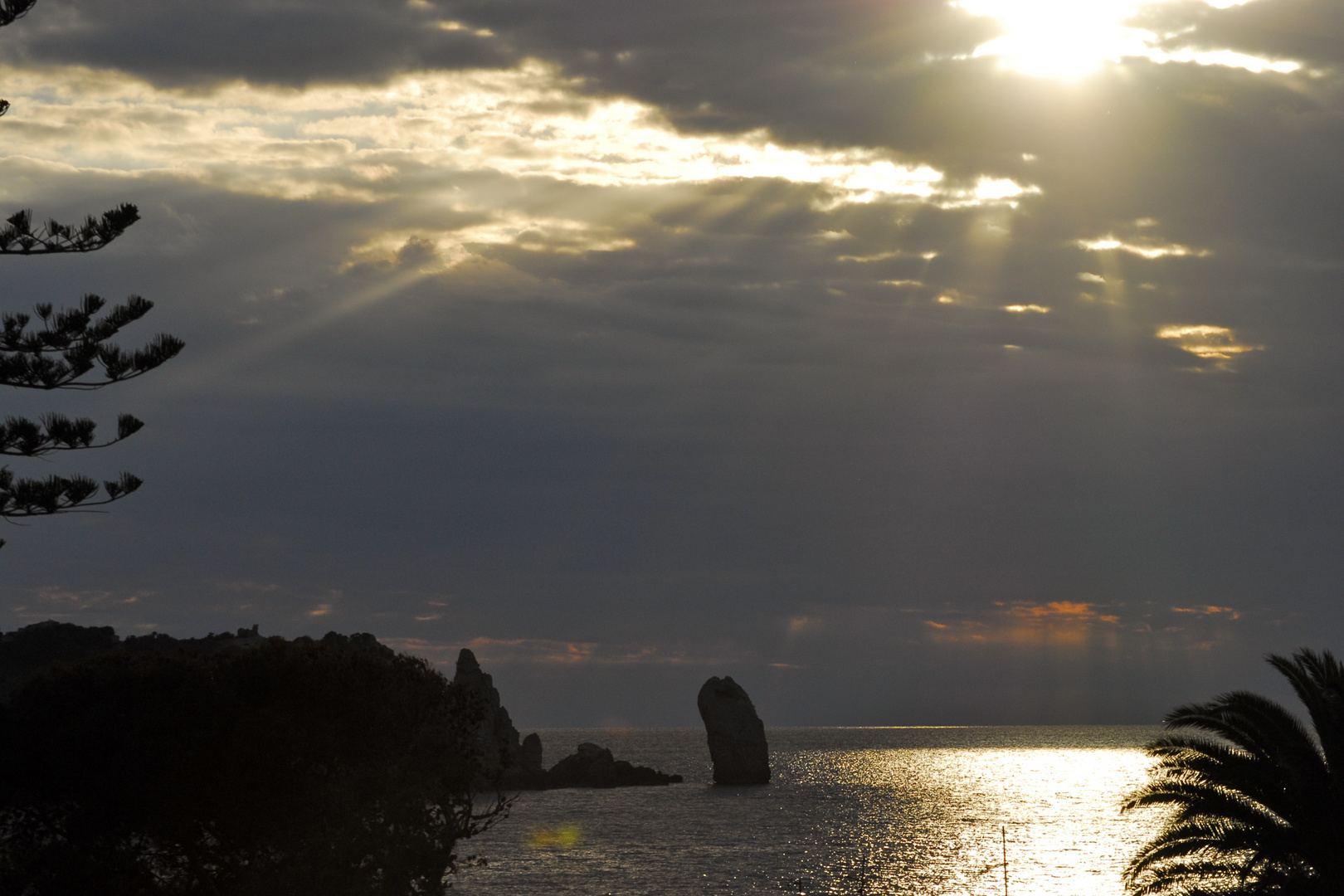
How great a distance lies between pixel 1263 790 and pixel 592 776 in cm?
14733

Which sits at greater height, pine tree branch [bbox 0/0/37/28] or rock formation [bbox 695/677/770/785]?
pine tree branch [bbox 0/0/37/28]

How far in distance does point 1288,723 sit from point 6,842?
24.4m

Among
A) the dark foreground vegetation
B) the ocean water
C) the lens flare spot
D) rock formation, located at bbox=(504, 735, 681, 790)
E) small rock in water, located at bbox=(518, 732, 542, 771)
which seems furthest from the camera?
small rock in water, located at bbox=(518, 732, 542, 771)

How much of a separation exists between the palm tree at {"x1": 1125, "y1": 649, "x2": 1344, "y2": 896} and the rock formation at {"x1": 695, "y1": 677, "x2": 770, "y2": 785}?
4654 inches

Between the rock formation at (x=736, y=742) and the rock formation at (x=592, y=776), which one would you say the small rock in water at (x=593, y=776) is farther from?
the rock formation at (x=736, y=742)

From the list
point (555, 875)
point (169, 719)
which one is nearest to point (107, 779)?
point (169, 719)

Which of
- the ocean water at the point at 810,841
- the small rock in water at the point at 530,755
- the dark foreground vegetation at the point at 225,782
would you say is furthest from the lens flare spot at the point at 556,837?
the dark foreground vegetation at the point at 225,782

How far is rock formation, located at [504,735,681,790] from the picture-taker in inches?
6344

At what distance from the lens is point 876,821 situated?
4267 inches

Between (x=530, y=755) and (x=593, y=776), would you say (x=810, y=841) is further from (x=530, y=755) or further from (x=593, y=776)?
(x=530, y=755)

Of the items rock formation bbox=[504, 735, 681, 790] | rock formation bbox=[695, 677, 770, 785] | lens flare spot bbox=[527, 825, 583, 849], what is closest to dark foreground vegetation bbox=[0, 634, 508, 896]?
lens flare spot bbox=[527, 825, 583, 849]

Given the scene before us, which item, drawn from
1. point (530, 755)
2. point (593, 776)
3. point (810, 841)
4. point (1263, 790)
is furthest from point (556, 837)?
point (1263, 790)

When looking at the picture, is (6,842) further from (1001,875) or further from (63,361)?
(1001,875)

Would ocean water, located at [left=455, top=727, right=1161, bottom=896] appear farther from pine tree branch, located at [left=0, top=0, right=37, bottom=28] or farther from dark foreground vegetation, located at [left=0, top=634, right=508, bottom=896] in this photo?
pine tree branch, located at [left=0, top=0, right=37, bottom=28]
